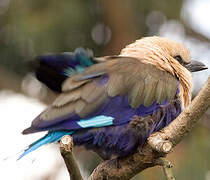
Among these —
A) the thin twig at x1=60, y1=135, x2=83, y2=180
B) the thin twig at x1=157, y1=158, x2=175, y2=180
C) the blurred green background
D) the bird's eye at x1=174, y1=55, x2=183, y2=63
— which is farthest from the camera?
the blurred green background

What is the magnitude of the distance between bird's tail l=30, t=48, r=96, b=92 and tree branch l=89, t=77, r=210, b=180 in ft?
2.02

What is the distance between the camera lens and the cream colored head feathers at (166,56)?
4.21 metres

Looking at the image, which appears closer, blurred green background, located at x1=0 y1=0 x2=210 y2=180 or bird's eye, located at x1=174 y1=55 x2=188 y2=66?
bird's eye, located at x1=174 y1=55 x2=188 y2=66

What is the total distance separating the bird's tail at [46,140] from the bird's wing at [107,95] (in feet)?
0.12

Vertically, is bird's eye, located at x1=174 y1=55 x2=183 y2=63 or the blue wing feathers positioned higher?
bird's eye, located at x1=174 y1=55 x2=183 y2=63

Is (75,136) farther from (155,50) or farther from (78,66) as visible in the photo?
(155,50)

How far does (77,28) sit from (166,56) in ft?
8.22

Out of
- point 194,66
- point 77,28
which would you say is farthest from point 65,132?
point 77,28

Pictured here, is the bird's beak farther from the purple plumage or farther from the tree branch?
the tree branch

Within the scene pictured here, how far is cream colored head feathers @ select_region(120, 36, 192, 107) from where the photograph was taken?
166 inches

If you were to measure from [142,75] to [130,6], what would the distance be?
3.04 metres

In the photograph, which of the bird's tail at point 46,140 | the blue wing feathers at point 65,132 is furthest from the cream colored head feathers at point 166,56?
the bird's tail at point 46,140

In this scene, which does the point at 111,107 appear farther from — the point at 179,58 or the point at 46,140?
the point at 179,58

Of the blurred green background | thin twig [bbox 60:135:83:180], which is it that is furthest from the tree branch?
the blurred green background
